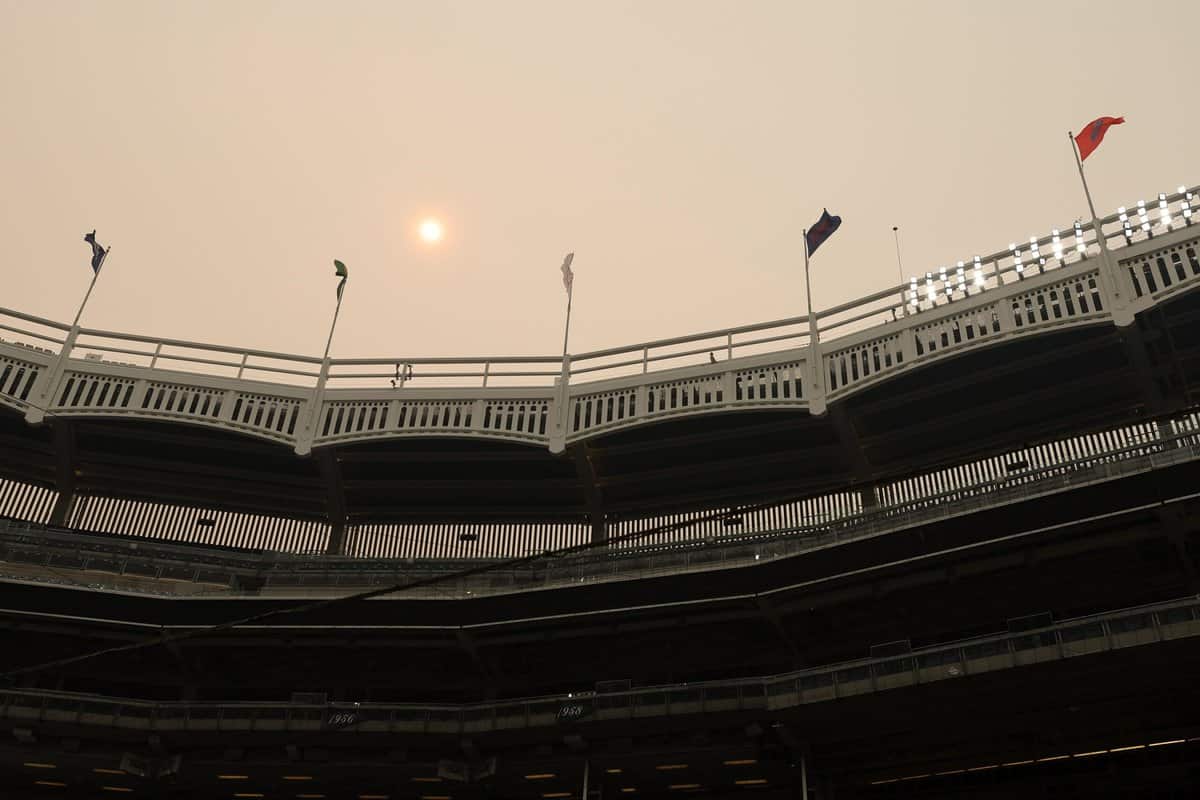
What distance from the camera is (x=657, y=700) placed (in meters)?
30.1

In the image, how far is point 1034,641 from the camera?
25.9 meters

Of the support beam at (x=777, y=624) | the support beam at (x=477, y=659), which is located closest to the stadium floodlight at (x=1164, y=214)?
the support beam at (x=777, y=624)

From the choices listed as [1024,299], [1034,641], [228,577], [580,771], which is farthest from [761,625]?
[228,577]

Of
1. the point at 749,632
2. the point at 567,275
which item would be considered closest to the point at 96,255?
the point at 567,275

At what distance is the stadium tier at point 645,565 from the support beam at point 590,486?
170mm

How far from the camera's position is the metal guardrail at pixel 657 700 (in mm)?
25250

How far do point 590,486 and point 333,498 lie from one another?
34.7 ft

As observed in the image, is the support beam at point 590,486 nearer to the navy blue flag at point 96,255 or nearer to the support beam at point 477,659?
the support beam at point 477,659

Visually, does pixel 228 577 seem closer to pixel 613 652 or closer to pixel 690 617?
pixel 613 652

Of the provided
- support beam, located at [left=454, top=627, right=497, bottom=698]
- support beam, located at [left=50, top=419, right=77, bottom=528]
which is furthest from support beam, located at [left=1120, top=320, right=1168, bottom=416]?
support beam, located at [left=50, top=419, right=77, bottom=528]

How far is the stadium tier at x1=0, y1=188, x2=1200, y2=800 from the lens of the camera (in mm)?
28266

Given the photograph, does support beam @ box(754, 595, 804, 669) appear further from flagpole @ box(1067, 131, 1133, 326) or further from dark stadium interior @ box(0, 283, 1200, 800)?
flagpole @ box(1067, 131, 1133, 326)

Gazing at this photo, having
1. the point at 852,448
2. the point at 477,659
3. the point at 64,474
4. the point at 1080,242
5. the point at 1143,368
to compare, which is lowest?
the point at 477,659

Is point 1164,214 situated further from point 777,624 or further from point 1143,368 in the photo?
point 777,624
